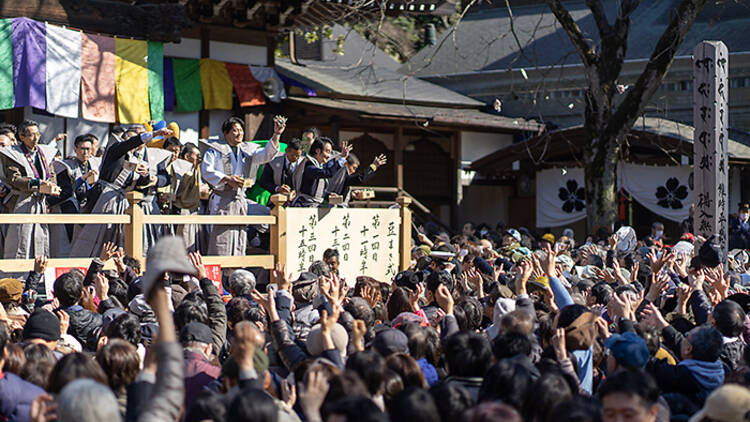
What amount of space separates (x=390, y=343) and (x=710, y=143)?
22.9 feet

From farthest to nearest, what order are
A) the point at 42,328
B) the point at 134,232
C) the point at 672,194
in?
the point at 672,194
the point at 134,232
the point at 42,328

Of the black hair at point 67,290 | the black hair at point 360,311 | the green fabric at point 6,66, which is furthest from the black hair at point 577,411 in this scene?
the green fabric at point 6,66

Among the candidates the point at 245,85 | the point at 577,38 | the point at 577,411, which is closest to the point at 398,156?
the point at 245,85

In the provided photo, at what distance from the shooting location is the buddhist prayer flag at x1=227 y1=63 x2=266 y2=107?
49.4 feet

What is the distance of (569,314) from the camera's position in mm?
4844

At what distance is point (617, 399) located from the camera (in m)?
3.33

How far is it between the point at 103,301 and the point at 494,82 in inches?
659

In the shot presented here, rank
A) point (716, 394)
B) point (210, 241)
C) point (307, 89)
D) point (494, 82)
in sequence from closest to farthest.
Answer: point (716, 394) → point (210, 241) → point (307, 89) → point (494, 82)

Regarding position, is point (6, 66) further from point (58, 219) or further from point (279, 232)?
point (279, 232)

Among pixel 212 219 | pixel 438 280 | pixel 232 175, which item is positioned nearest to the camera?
pixel 438 280

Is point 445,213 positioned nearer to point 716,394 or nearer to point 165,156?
point 165,156

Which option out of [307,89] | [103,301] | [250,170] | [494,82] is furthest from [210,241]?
[494,82]

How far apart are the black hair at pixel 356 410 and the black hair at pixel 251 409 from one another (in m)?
0.20

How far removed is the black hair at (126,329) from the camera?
4802 millimetres
